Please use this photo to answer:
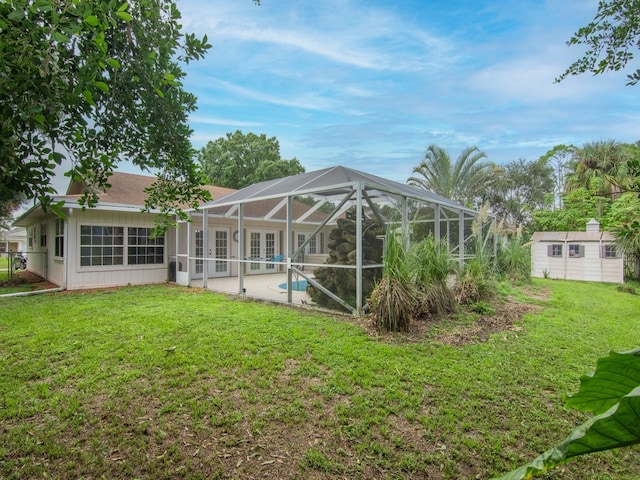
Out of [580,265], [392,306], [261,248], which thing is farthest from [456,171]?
[392,306]

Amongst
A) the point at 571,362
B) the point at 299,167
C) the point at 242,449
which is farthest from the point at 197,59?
the point at 299,167

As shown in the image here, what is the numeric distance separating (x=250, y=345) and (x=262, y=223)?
964 cm

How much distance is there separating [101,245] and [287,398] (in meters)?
9.37

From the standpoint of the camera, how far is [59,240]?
10570mm

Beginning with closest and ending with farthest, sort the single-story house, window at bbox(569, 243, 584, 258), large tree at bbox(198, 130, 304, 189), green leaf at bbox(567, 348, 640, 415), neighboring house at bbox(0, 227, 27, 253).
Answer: green leaf at bbox(567, 348, 640, 415) → the single-story house → window at bbox(569, 243, 584, 258) → large tree at bbox(198, 130, 304, 189) → neighboring house at bbox(0, 227, 27, 253)

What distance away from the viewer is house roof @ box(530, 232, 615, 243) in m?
12.6

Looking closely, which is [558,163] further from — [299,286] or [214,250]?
[214,250]

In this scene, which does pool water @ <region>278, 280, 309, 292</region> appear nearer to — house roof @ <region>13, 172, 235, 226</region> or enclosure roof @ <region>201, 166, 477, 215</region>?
enclosure roof @ <region>201, 166, 477, 215</region>

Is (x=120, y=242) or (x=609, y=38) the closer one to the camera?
(x=609, y=38)

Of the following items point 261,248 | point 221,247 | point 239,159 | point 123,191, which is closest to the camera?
point 123,191

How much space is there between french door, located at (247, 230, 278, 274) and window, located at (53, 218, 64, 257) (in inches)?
232

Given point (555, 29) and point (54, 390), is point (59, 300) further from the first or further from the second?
point (555, 29)

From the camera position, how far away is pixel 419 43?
520 cm

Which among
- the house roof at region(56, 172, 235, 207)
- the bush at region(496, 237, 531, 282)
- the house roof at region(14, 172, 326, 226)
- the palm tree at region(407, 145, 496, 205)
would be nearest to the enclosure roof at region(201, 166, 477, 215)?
the house roof at region(14, 172, 326, 226)
